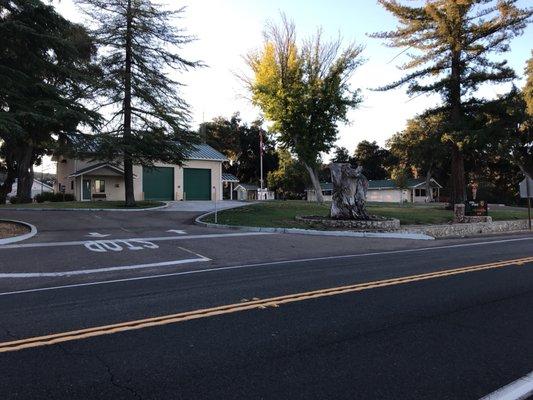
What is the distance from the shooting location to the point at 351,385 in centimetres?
434

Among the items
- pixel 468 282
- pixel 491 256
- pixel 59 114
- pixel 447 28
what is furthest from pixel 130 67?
pixel 468 282

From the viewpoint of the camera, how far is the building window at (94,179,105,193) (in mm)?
40041

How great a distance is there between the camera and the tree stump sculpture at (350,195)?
21.6 meters

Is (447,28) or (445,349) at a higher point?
(447,28)

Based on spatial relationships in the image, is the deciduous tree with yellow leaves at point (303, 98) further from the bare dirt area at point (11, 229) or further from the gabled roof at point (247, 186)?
the gabled roof at point (247, 186)

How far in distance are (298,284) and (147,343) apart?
4094mm

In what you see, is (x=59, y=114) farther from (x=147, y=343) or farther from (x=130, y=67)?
(x=147, y=343)

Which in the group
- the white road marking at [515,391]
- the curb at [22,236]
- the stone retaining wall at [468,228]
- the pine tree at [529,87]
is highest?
the pine tree at [529,87]

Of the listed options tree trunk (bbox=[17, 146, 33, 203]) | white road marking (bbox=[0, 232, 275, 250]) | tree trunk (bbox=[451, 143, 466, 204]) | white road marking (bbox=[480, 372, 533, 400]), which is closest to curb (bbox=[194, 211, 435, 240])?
white road marking (bbox=[0, 232, 275, 250])

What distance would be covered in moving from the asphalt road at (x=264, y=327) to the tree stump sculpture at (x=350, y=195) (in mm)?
8688

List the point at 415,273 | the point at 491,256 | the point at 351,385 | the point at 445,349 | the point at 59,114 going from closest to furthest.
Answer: the point at 351,385 → the point at 445,349 → the point at 415,273 → the point at 491,256 → the point at 59,114

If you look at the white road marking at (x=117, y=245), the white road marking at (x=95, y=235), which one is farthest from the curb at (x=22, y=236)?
the white road marking at (x=117, y=245)

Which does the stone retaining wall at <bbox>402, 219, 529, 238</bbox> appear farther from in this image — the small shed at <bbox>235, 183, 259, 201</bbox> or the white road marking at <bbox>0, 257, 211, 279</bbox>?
the small shed at <bbox>235, 183, 259, 201</bbox>

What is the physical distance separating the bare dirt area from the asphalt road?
388 centimetres
